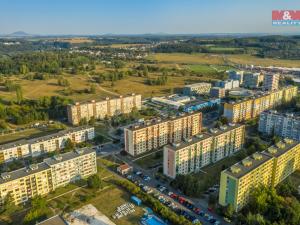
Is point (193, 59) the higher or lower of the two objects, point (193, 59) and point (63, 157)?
the higher

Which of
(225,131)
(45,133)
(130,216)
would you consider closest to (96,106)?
(45,133)

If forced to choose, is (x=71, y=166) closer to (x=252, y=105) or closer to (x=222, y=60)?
(x=252, y=105)

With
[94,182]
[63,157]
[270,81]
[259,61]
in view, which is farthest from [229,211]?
[259,61]

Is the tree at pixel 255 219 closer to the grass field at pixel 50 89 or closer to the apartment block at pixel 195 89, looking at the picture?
the apartment block at pixel 195 89

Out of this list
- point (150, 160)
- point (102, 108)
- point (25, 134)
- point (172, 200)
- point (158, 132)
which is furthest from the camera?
point (102, 108)

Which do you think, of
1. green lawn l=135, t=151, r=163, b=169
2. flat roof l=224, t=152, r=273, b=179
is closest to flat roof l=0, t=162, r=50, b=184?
green lawn l=135, t=151, r=163, b=169

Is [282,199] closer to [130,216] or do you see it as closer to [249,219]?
[249,219]
